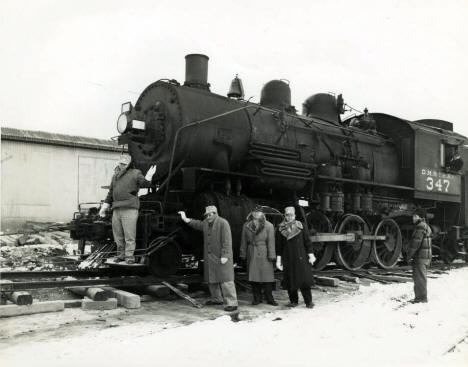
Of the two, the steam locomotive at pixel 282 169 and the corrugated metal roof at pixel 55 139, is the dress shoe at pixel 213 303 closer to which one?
the steam locomotive at pixel 282 169

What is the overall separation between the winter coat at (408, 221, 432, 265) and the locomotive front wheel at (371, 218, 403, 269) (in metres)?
3.38

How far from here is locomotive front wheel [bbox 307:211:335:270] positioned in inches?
389

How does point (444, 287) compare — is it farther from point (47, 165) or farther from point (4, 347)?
point (47, 165)

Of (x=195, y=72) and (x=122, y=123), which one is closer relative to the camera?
(x=122, y=123)

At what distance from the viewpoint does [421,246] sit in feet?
25.5

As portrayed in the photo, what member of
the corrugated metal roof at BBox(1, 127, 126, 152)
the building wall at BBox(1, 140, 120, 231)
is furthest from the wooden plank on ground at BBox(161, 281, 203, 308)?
the corrugated metal roof at BBox(1, 127, 126, 152)

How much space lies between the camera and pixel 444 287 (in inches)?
348

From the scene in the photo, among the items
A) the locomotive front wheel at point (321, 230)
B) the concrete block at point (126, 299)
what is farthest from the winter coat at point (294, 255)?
the locomotive front wheel at point (321, 230)

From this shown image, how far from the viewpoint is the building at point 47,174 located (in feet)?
64.8

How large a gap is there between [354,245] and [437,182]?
146 inches

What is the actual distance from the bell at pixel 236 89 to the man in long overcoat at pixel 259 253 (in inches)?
128

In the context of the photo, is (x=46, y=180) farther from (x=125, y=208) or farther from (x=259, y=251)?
(x=259, y=251)

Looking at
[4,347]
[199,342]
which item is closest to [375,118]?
[199,342]

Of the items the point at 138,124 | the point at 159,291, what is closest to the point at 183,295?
the point at 159,291
